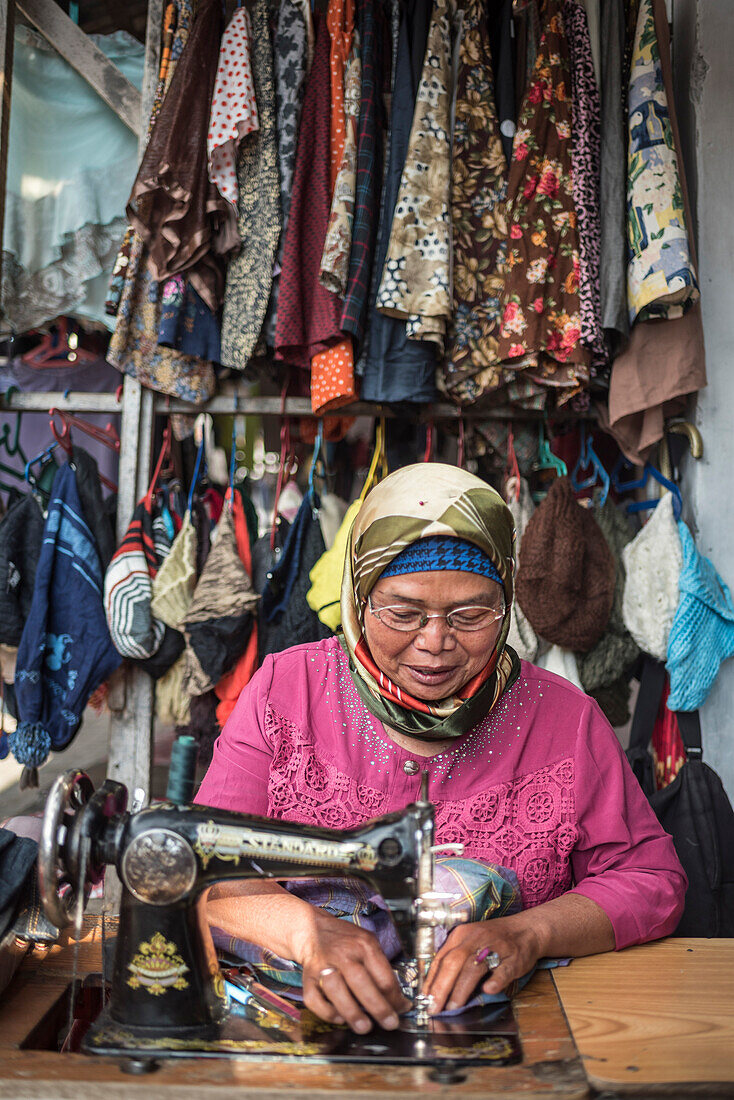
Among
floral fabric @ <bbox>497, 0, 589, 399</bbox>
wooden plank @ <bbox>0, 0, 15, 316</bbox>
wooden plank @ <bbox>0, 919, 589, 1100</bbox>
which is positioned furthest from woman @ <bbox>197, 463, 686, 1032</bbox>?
wooden plank @ <bbox>0, 0, 15, 316</bbox>

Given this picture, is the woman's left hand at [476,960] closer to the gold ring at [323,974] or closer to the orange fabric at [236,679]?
the gold ring at [323,974]

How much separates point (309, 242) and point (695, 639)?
155 centimetres

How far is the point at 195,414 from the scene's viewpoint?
9.68ft


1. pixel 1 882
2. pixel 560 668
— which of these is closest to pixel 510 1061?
pixel 1 882

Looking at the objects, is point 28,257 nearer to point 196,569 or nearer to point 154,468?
point 154,468

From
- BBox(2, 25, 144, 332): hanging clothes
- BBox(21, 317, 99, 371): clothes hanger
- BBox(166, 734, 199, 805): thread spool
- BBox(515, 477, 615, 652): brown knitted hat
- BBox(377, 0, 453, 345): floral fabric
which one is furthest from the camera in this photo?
BBox(21, 317, 99, 371): clothes hanger

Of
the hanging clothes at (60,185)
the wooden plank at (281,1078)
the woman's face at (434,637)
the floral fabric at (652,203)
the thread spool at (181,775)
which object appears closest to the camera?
the wooden plank at (281,1078)

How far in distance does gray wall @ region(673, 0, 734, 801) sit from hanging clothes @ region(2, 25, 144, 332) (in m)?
1.80

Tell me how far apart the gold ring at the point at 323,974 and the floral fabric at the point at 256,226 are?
72.5 inches

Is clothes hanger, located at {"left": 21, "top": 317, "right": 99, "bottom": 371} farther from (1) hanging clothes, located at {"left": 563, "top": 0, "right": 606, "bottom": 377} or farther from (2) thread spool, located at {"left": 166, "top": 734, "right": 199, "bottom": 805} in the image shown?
(2) thread spool, located at {"left": 166, "top": 734, "right": 199, "bottom": 805}

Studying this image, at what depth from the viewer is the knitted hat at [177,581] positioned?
2719 millimetres

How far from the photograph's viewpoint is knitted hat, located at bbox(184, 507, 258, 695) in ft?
8.80

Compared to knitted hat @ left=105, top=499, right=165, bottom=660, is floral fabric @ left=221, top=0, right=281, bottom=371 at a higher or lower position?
higher

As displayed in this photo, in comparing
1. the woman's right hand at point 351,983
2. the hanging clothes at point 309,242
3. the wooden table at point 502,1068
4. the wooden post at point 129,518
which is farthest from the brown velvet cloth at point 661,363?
the woman's right hand at point 351,983
